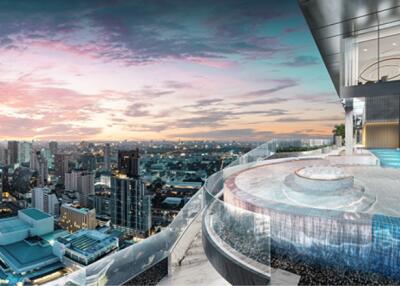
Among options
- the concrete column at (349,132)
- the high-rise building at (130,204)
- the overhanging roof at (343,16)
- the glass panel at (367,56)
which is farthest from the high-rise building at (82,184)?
the overhanging roof at (343,16)

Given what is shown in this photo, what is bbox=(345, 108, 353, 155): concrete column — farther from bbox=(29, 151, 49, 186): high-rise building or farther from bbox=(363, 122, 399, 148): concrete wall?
bbox=(29, 151, 49, 186): high-rise building

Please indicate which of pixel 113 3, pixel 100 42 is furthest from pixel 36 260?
pixel 113 3

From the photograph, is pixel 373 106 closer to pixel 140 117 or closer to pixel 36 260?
pixel 140 117

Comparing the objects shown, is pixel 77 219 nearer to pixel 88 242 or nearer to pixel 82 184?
pixel 82 184

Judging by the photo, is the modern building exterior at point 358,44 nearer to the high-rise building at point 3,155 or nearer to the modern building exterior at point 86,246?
the modern building exterior at point 86,246

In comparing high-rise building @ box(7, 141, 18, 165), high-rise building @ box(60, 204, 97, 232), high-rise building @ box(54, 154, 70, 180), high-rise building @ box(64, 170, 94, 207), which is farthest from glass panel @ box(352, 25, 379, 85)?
high-rise building @ box(7, 141, 18, 165)

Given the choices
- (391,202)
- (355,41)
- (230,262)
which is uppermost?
(355,41)
